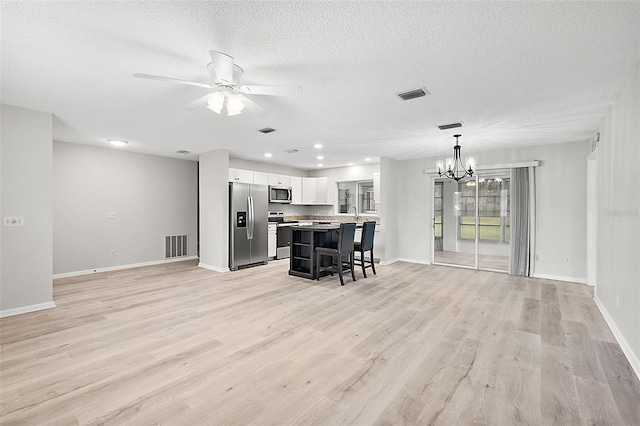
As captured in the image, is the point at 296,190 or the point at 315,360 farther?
the point at 296,190

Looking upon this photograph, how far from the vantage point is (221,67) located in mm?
2293

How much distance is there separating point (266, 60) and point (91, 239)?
5.57 meters

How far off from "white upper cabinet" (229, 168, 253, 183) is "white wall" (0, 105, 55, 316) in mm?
3023

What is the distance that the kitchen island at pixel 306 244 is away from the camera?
542 centimetres

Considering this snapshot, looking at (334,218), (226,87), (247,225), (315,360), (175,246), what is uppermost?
(226,87)

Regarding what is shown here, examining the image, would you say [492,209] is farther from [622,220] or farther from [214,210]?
[214,210]

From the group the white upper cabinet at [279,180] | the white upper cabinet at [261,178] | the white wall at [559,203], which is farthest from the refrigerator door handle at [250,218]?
the white wall at [559,203]

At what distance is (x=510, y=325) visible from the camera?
325 centimetres

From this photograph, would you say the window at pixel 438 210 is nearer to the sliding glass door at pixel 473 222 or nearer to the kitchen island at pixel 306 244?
the sliding glass door at pixel 473 222

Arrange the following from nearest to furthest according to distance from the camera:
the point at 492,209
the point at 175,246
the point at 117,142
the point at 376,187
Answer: the point at 117,142 → the point at 492,209 → the point at 175,246 → the point at 376,187

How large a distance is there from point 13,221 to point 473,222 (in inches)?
300

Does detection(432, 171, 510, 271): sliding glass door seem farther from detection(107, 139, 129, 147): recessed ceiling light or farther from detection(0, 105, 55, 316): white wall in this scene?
detection(0, 105, 55, 316): white wall

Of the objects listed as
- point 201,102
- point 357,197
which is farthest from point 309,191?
point 201,102

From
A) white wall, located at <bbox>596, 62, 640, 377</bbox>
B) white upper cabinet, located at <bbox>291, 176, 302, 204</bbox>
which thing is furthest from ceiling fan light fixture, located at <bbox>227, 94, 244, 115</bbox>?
white upper cabinet, located at <bbox>291, 176, 302, 204</bbox>
